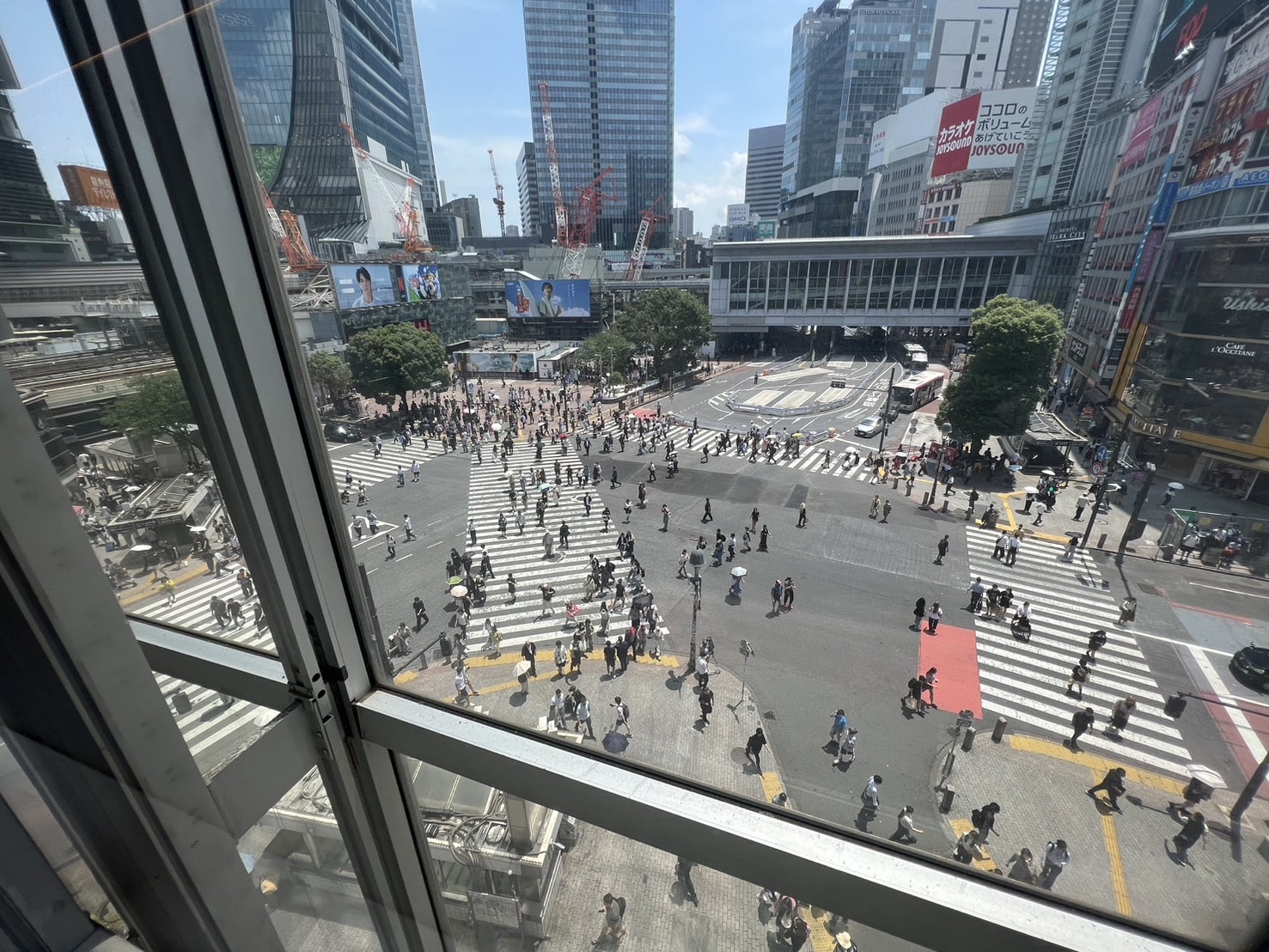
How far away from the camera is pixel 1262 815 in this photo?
0.85m

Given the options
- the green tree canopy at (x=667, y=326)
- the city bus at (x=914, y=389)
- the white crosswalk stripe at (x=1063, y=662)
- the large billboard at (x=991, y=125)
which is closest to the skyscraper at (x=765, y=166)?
the large billboard at (x=991, y=125)

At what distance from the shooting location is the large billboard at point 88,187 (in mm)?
739

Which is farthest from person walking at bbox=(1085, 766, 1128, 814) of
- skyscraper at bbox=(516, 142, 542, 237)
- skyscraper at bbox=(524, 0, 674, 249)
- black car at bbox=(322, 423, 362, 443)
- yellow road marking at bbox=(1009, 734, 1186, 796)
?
skyscraper at bbox=(516, 142, 542, 237)

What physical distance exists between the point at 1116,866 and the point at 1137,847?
0.13 m

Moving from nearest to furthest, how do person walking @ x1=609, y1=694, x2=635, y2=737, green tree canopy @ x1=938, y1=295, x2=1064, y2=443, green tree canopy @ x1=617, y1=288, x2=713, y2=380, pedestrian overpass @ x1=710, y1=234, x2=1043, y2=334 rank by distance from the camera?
person walking @ x1=609, y1=694, x2=635, y2=737
pedestrian overpass @ x1=710, y1=234, x2=1043, y2=334
green tree canopy @ x1=938, y1=295, x2=1064, y2=443
green tree canopy @ x1=617, y1=288, x2=713, y2=380

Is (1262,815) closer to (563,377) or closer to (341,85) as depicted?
(341,85)

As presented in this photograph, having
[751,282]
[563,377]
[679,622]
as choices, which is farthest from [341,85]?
[563,377]

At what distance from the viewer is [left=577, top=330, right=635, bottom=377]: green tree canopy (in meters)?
18.7

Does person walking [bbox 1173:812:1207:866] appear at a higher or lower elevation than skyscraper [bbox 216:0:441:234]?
lower

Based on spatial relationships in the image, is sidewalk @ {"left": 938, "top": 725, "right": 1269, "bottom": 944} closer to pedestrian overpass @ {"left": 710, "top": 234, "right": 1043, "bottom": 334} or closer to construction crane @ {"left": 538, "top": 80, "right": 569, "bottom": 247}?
pedestrian overpass @ {"left": 710, "top": 234, "right": 1043, "bottom": 334}

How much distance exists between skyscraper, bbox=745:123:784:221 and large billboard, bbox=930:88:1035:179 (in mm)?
60165

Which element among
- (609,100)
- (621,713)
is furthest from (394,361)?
(609,100)

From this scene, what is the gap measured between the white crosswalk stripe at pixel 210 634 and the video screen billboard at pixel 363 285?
83 centimetres

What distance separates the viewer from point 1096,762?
240cm
